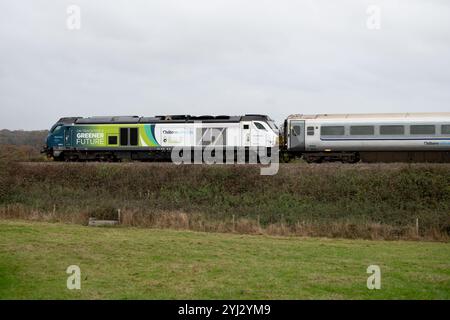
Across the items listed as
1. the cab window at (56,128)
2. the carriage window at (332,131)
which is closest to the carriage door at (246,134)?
the carriage window at (332,131)

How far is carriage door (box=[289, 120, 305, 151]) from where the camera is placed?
1468 inches

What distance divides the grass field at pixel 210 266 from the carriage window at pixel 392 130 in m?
14.4

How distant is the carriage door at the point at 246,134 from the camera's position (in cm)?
3853

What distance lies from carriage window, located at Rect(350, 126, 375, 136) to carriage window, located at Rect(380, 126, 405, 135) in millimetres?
619

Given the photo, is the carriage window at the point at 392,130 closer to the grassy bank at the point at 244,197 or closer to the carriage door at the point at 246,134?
the grassy bank at the point at 244,197

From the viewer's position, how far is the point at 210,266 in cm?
1556

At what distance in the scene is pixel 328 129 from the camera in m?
36.5

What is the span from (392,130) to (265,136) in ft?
27.7

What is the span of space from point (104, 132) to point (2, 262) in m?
26.2

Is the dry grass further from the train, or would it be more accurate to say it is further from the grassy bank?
the train

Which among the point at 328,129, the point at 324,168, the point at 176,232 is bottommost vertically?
the point at 176,232

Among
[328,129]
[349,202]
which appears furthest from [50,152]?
[349,202]
